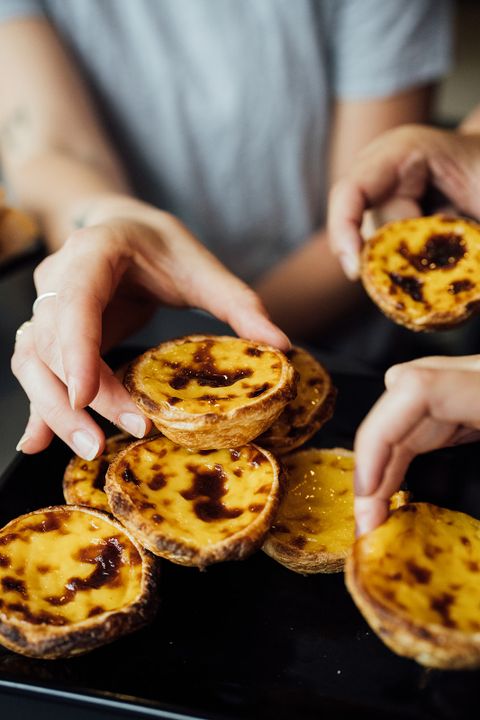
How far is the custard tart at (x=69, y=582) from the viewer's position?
119 centimetres

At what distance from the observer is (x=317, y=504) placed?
150cm

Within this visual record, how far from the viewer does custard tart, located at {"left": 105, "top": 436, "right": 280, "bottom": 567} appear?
1.25m

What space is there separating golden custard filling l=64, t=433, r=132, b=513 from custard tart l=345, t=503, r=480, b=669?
A: 57cm

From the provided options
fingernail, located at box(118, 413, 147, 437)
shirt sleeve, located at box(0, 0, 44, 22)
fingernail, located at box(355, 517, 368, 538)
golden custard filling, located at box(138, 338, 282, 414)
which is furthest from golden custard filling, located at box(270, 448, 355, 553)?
shirt sleeve, located at box(0, 0, 44, 22)

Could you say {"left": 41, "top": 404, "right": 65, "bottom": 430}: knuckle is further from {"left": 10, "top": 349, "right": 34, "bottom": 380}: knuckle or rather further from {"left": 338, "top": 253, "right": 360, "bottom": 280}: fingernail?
{"left": 338, "top": 253, "right": 360, "bottom": 280}: fingernail

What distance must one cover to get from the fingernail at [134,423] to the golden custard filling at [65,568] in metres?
0.19

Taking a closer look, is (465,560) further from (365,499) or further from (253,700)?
(253,700)

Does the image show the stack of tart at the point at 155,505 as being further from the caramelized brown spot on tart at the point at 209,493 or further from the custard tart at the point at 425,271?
the custard tart at the point at 425,271

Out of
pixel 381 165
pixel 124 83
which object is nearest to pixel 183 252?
pixel 381 165

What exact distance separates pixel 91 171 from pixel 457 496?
172 centimetres

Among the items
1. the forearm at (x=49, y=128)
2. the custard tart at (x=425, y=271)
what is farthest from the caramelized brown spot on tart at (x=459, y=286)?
the forearm at (x=49, y=128)

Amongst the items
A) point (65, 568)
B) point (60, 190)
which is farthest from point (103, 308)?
point (60, 190)

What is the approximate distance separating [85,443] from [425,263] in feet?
3.55

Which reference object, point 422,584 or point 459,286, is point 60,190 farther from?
point 422,584
